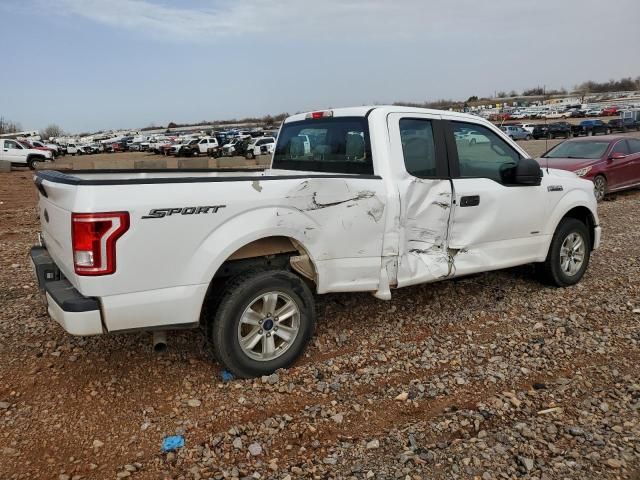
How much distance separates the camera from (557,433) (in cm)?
311

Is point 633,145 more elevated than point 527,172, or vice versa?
point 633,145

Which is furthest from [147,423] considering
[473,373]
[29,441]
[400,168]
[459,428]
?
[400,168]

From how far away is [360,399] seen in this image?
3.52 metres

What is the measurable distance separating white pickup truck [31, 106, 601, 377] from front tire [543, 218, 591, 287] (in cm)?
3

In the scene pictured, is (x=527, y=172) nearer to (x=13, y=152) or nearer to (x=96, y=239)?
(x=96, y=239)

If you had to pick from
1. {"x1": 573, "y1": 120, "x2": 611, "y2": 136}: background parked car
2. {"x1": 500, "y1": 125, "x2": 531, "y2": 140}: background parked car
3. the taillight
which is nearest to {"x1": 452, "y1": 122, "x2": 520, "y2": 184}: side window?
the taillight

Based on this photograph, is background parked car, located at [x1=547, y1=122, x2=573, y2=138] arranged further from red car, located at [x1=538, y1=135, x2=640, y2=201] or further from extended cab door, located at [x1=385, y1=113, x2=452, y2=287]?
extended cab door, located at [x1=385, y1=113, x2=452, y2=287]

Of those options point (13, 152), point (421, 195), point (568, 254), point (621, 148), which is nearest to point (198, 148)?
point (13, 152)

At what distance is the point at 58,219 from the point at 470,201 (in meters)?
3.25

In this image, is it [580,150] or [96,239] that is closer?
[96,239]

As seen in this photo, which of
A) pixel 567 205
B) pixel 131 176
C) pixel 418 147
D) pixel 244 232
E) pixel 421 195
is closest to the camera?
pixel 244 232

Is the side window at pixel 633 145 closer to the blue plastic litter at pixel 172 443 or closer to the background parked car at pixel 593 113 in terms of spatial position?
the blue plastic litter at pixel 172 443

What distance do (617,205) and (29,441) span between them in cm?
1240

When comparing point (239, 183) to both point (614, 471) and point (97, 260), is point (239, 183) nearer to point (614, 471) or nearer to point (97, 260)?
point (97, 260)
